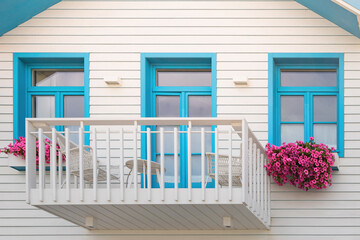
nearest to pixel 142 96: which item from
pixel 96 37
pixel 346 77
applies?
pixel 96 37

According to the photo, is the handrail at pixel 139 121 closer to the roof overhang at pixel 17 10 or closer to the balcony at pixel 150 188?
the balcony at pixel 150 188

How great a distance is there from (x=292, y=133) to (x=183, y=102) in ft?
5.06

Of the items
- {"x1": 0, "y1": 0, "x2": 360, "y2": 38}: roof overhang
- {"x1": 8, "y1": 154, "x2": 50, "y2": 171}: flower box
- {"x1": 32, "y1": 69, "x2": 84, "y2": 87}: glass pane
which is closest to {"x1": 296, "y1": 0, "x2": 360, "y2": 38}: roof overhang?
{"x1": 0, "y1": 0, "x2": 360, "y2": 38}: roof overhang

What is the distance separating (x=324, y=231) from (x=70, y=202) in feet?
11.2

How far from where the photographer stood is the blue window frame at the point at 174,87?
27.0 feet

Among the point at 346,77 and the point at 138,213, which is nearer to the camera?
the point at 138,213

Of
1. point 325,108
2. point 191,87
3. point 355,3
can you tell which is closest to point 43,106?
point 191,87

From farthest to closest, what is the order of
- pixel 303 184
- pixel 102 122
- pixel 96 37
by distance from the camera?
pixel 96 37, pixel 303 184, pixel 102 122

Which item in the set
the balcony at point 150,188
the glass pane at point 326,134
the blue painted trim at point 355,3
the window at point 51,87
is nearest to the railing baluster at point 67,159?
the balcony at point 150,188

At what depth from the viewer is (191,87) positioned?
27.8 feet

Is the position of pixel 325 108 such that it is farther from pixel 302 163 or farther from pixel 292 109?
pixel 302 163

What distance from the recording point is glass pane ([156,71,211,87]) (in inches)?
337

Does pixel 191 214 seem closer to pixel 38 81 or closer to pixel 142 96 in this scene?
pixel 142 96

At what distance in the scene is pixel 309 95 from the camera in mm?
8438
